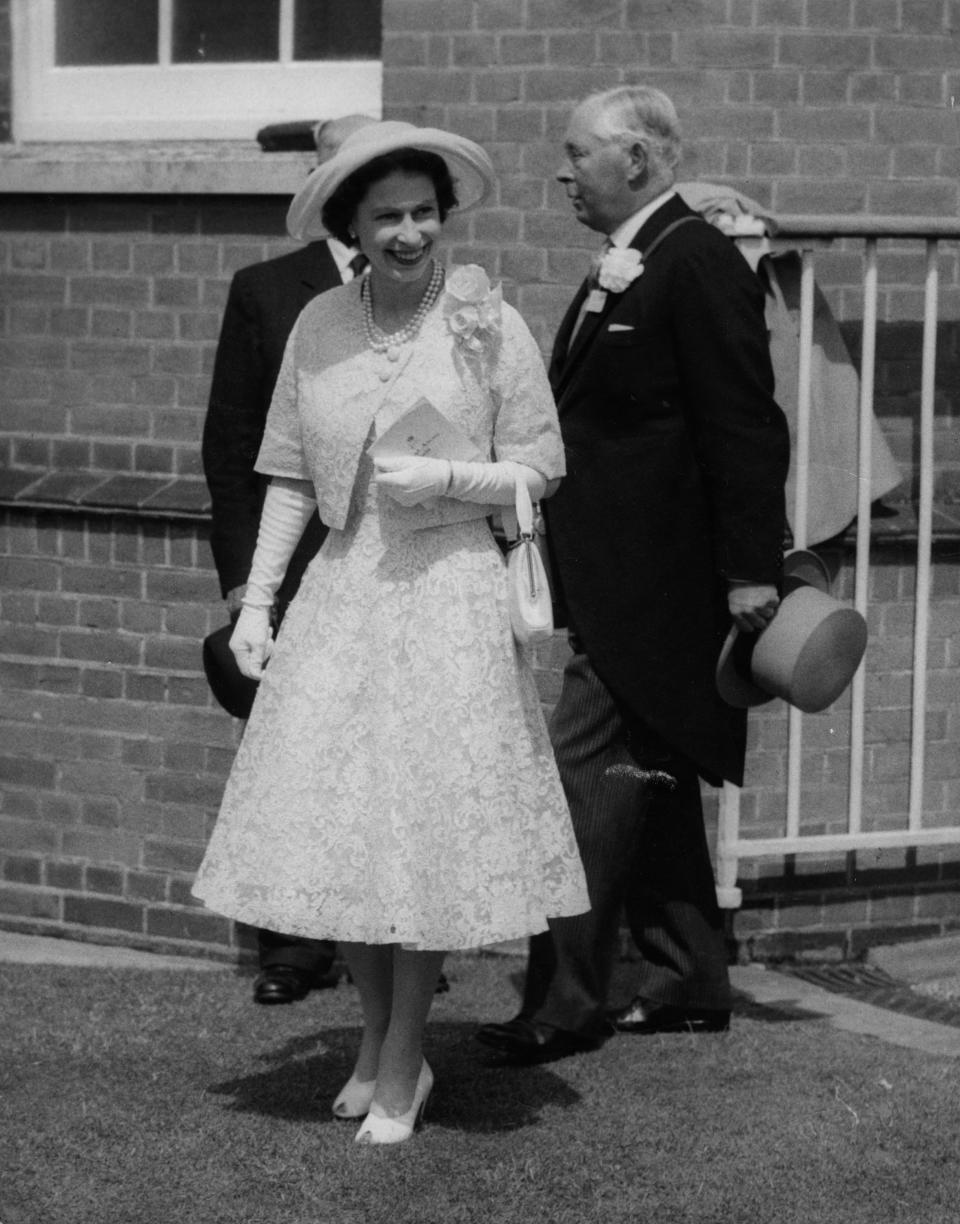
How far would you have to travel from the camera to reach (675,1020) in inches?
221

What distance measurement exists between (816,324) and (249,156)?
1751mm

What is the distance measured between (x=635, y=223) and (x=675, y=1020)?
1938mm

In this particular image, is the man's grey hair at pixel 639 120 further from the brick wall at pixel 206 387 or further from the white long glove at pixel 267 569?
the white long glove at pixel 267 569

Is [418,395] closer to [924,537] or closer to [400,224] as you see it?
[400,224]

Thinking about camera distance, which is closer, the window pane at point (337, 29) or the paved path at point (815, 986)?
the paved path at point (815, 986)

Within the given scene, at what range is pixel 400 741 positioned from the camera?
14.9 feet

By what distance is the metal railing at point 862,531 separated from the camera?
6082 mm

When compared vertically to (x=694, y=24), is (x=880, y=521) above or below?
below

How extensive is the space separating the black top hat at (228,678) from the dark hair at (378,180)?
1.40 meters

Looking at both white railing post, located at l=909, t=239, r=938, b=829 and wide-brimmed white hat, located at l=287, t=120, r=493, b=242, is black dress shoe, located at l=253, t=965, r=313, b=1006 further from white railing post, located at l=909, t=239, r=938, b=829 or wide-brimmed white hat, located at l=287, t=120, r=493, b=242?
wide-brimmed white hat, located at l=287, t=120, r=493, b=242

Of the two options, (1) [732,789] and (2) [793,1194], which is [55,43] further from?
Answer: (2) [793,1194]

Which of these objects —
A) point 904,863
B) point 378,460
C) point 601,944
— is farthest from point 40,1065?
point 904,863

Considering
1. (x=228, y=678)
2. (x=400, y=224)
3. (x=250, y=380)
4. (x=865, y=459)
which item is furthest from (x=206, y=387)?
(x=400, y=224)

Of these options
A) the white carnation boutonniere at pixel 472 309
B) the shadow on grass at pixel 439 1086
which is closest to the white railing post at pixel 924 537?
the shadow on grass at pixel 439 1086
